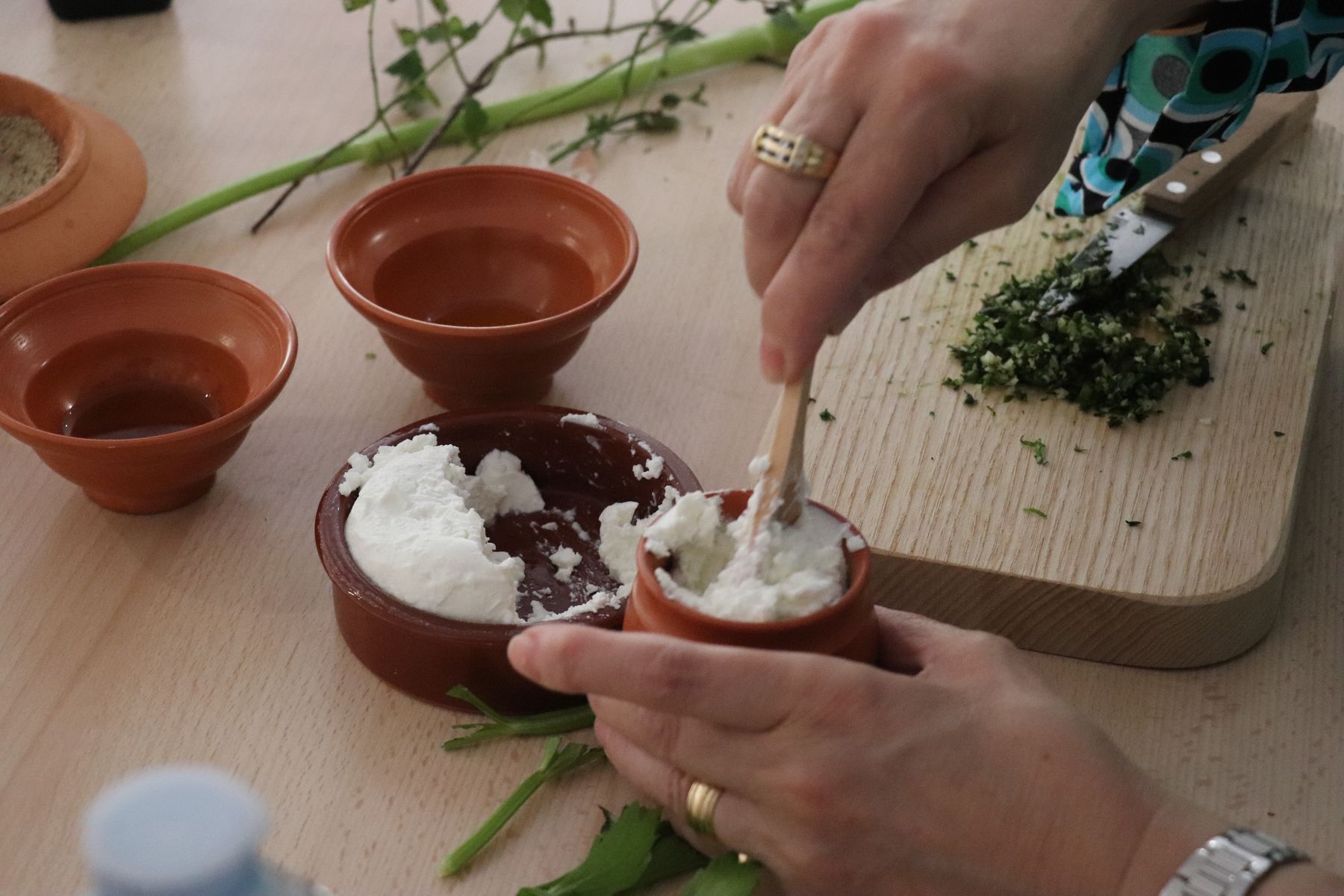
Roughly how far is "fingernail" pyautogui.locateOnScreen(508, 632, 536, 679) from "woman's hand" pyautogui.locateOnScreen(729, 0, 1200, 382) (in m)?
0.26

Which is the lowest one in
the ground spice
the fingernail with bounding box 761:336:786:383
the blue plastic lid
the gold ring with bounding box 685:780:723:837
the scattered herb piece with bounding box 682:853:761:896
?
the scattered herb piece with bounding box 682:853:761:896

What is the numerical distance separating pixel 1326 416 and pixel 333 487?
1028 millimetres

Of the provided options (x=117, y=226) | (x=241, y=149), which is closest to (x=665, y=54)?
(x=241, y=149)

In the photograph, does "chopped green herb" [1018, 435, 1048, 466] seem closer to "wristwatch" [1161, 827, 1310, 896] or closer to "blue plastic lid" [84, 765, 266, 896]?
"wristwatch" [1161, 827, 1310, 896]

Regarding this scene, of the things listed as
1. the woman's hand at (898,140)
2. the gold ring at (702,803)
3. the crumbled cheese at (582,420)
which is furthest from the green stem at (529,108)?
the gold ring at (702,803)

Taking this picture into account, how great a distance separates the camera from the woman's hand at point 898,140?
0.94 m

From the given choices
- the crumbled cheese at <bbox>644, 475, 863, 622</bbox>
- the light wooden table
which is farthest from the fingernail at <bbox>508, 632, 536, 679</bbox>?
the light wooden table

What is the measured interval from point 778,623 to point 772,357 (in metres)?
0.20

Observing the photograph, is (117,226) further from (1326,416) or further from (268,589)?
(1326,416)

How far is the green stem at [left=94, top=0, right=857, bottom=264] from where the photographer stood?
1581 mm

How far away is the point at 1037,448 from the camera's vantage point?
1.27 meters

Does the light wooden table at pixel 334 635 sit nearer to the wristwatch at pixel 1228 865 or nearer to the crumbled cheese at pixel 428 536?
the crumbled cheese at pixel 428 536

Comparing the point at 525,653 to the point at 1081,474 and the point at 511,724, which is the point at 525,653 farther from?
the point at 1081,474

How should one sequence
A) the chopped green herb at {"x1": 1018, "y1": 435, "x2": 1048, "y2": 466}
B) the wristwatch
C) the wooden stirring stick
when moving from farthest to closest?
the chopped green herb at {"x1": 1018, "y1": 435, "x2": 1048, "y2": 466}, the wooden stirring stick, the wristwatch
